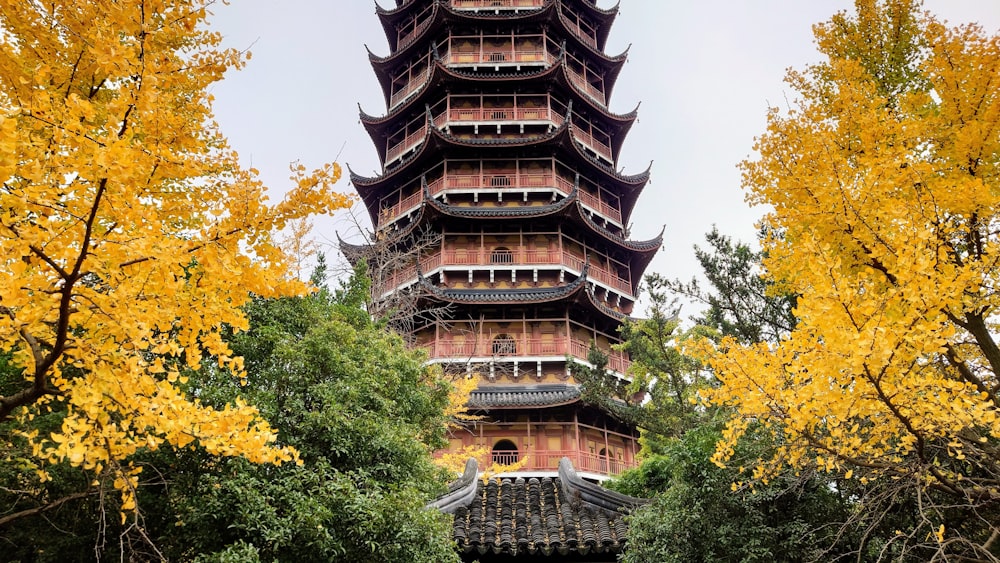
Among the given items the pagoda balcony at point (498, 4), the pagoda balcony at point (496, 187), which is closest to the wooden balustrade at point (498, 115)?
the pagoda balcony at point (496, 187)

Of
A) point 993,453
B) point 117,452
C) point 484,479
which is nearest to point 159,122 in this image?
point 117,452

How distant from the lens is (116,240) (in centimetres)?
254

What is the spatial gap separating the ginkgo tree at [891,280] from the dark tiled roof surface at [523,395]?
9194 mm

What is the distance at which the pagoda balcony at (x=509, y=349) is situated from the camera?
16109 millimetres

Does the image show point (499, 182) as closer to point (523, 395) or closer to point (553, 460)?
point (523, 395)

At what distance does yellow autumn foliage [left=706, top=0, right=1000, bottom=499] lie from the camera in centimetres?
355

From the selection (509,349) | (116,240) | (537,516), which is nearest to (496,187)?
(509,349)

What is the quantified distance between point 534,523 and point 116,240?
6.88m

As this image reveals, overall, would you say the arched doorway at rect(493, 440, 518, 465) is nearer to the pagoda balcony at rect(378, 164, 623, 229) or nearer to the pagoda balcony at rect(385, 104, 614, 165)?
the pagoda balcony at rect(378, 164, 623, 229)

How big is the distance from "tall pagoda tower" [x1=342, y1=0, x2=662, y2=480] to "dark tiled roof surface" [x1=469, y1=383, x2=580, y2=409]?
0.06 m

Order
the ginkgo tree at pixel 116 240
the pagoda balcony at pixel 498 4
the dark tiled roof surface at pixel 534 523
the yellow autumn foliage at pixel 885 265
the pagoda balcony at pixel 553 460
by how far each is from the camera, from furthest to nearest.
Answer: the pagoda balcony at pixel 498 4 → the pagoda balcony at pixel 553 460 → the dark tiled roof surface at pixel 534 523 → the yellow autumn foliage at pixel 885 265 → the ginkgo tree at pixel 116 240

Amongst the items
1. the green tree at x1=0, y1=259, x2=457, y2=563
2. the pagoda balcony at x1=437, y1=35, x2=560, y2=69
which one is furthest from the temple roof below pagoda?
the pagoda balcony at x1=437, y1=35, x2=560, y2=69

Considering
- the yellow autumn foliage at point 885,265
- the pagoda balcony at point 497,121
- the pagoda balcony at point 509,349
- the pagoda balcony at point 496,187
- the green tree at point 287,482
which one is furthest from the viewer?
the pagoda balcony at point 497,121

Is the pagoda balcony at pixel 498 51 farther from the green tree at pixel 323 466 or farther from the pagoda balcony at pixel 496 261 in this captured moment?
the green tree at pixel 323 466
